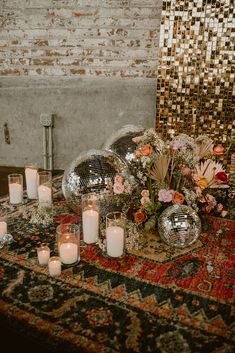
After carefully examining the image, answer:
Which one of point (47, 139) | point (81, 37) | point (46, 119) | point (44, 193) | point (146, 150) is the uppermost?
point (81, 37)

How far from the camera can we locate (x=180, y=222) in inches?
66.4

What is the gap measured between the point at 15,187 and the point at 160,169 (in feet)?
3.30

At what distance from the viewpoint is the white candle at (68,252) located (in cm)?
156

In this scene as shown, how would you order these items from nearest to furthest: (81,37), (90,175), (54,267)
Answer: (54,267), (90,175), (81,37)

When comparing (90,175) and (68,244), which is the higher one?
(90,175)

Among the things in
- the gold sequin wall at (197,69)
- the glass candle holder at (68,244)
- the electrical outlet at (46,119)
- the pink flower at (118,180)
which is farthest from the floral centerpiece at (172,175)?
the electrical outlet at (46,119)

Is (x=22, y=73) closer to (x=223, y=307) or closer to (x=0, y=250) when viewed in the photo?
(x=0, y=250)

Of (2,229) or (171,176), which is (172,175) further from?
(2,229)

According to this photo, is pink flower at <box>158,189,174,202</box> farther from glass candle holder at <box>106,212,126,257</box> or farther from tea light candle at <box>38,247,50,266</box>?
tea light candle at <box>38,247,50,266</box>

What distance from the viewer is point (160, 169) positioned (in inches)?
71.2

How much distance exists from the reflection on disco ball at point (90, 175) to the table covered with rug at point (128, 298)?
29cm

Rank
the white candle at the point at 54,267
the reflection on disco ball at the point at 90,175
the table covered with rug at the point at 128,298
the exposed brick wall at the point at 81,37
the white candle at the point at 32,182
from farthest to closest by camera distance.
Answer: the exposed brick wall at the point at 81,37, the white candle at the point at 32,182, the reflection on disco ball at the point at 90,175, the white candle at the point at 54,267, the table covered with rug at the point at 128,298

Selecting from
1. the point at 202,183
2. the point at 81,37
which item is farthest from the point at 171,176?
the point at 81,37

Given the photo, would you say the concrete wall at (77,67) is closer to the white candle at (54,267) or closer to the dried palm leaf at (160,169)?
the dried palm leaf at (160,169)
